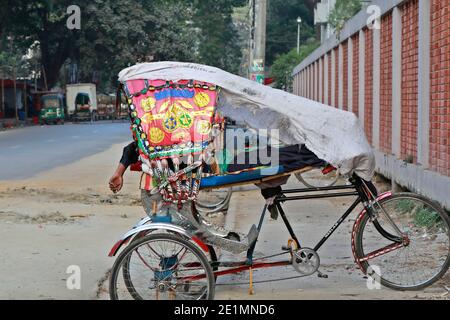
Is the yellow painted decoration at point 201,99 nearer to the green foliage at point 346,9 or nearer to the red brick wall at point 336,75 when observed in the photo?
the red brick wall at point 336,75

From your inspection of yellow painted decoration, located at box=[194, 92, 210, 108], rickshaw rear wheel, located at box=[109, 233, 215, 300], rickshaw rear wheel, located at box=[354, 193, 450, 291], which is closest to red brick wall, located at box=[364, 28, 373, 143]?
rickshaw rear wheel, located at box=[354, 193, 450, 291]

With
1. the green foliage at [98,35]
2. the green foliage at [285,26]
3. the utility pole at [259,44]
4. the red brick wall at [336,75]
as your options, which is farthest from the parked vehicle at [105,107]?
the red brick wall at [336,75]

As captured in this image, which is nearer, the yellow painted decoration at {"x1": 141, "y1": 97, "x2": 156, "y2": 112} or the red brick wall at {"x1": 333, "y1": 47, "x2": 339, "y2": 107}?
the yellow painted decoration at {"x1": 141, "y1": 97, "x2": 156, "y2": 112}

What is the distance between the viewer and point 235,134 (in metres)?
8.45

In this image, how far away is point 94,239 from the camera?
9.98 m

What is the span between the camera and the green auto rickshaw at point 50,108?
60.1 metres

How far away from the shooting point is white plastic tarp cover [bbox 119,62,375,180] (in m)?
6.82

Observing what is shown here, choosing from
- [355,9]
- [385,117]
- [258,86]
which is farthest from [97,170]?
[355,9]

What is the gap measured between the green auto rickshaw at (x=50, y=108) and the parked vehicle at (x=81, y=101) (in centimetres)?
477

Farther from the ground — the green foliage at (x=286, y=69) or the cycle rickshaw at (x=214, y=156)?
the green foliage at (x=286, y=69)

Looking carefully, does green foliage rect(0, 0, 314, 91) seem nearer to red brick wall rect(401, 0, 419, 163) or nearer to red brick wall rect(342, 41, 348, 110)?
red brick wall rect(342, 41, 348, 110)

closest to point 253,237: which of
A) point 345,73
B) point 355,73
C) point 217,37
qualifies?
point 355,73

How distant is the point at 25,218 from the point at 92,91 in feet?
183

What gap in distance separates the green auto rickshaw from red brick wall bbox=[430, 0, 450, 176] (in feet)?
167
